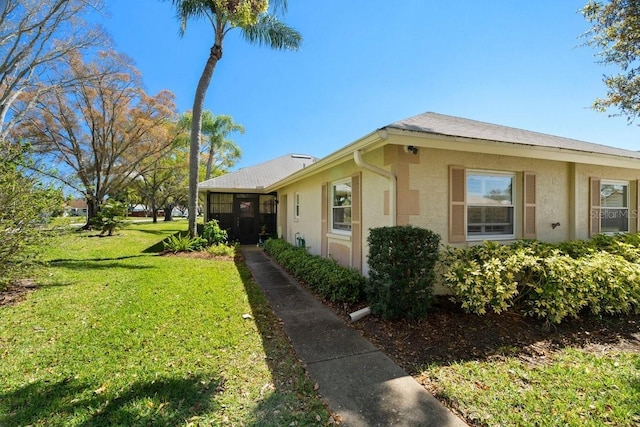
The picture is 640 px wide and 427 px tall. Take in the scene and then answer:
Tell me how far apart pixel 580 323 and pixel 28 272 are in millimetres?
9465

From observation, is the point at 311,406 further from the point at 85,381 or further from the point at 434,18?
the point at 434,18

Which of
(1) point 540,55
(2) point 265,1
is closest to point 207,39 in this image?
(2) point 265,1

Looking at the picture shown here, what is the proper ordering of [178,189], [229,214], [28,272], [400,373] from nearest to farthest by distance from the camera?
1. [400,373]
2. [28,272]
3. [229,214]
4. [178,189]

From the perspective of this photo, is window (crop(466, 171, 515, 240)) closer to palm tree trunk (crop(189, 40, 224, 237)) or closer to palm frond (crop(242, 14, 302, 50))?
palm frond (crop(242, 14, 302, 50))

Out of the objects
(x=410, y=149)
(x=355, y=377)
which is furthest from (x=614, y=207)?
(x=355, y=377)

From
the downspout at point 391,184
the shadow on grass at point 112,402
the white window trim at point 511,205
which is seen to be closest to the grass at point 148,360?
the shadow on grass at point 112,402

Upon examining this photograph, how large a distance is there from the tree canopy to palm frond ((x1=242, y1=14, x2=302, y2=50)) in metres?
9.14

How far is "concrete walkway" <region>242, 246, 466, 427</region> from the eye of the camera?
2426 millimetres

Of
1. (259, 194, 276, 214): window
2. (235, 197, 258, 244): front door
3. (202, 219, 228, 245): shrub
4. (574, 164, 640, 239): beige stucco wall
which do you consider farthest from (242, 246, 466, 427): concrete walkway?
(259, 194, 276, 214): window

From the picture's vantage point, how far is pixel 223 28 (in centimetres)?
1077

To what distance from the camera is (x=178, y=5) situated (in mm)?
10430

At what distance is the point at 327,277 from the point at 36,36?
1602cm

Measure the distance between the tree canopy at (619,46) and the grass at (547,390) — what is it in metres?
7.68

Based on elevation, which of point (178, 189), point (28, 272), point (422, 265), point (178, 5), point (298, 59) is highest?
point (178, 5)
